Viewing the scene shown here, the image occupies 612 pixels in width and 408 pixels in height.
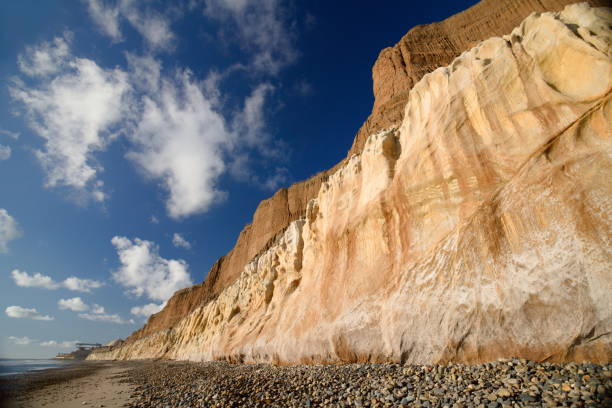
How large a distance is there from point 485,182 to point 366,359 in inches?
207

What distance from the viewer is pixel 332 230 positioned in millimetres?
11766

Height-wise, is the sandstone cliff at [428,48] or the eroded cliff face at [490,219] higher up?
the sandstone cliff at [428,48]

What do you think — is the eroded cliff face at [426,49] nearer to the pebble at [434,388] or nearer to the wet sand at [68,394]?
the pebble at [434,388]

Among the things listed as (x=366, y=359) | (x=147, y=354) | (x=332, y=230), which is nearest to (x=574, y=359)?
(x=366, y=359)

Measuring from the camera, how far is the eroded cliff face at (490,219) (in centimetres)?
455

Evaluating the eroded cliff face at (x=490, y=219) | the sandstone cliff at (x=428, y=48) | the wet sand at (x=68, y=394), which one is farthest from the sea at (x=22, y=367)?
the sandstone cliff at (x=428, y=48)

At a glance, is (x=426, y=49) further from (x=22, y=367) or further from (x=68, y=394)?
(x=22, y=367)

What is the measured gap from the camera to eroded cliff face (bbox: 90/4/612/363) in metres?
4.55

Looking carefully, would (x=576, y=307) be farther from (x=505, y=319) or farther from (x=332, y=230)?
(x=332, y=230)

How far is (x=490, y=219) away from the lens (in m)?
5.82

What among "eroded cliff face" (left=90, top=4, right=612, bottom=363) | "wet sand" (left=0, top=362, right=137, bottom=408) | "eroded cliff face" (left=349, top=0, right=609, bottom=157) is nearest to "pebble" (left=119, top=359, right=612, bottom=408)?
"eroded cliff face" (left=90, top=4, right=612, bottom=363)

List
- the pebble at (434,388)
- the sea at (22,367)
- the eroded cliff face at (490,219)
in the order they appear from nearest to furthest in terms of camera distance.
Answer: the pebble at (434,388) → the eroded cliff face at (490,219) → the sea at (22,367)

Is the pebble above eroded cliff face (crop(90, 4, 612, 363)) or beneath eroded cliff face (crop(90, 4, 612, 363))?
beneath

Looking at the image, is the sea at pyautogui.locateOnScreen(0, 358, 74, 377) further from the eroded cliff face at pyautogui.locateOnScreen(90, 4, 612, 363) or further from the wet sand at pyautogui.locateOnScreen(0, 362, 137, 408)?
the eroded cliff face at pyautogui.locateOnScreen(90, 4, 612, 363)
